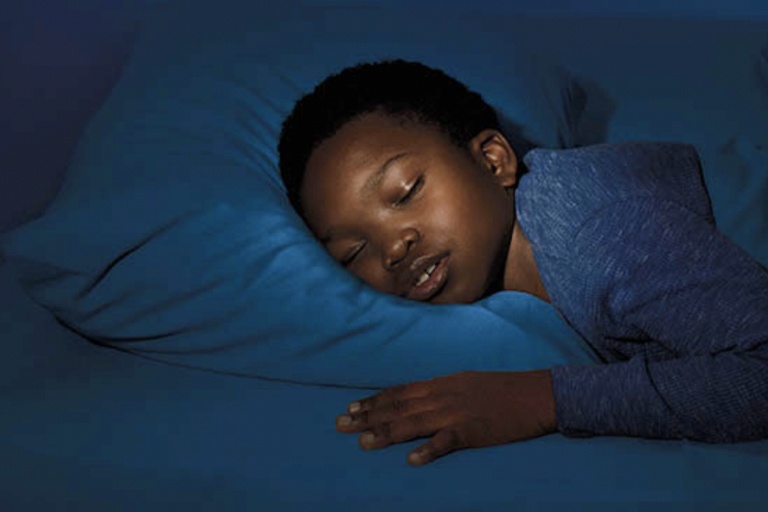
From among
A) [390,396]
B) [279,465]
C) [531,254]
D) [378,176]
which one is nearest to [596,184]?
[531,254]

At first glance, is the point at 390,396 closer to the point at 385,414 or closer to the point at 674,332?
the point at 385,414

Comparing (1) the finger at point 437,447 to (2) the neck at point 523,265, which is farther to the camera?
(2) the neck at point 523,265

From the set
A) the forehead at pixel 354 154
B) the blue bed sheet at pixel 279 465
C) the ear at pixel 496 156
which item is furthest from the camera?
the ear at pixel 496 156

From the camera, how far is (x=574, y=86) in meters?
1.54

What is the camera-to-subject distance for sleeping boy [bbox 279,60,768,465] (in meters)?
0.93

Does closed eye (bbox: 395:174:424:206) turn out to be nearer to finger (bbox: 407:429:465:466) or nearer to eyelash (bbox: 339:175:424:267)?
eyelash (bbox: 339:175:424:267)

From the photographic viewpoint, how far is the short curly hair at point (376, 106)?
4.12 ft

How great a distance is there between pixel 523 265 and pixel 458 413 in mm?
359

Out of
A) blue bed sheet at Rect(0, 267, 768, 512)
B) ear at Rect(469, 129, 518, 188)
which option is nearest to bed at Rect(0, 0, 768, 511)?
blue bed sheet at Rect(0, 267, 768, 512)

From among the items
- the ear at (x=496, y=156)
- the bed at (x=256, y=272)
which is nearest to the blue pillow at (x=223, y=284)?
the bed at (x=256, y=272)

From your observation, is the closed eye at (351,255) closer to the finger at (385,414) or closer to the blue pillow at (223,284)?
the blue pillow at (223,284)

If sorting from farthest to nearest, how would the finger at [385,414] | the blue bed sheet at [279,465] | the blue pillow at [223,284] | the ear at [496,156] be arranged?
the ear at [496,156]
the blue pillow at [223,284]
the finger at [385,414]
the blue bed sheet at [279,465]

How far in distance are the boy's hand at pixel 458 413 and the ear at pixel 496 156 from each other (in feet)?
1.23

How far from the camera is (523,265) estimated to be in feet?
4.07
